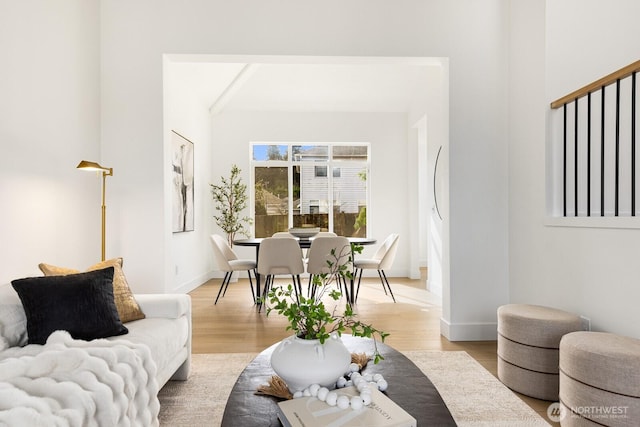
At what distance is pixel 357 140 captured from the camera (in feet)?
21.4

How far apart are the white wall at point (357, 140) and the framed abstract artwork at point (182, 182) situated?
1.17 m

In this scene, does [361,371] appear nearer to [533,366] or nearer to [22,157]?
[533,366]

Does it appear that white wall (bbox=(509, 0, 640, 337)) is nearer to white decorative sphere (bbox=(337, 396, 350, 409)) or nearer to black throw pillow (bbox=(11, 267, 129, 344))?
white decorative sphere (bbox=(337, 396, 350, 409))

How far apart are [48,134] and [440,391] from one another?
299 centimetres

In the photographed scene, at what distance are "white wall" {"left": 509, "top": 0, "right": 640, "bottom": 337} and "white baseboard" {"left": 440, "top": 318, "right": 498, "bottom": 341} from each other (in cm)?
31

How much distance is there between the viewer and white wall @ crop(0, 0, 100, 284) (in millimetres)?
2240

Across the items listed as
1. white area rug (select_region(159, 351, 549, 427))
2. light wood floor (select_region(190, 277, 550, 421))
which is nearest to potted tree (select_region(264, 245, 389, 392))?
white area rug (select_region(159, 351, 549, 427))

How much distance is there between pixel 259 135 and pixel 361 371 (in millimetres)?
5384

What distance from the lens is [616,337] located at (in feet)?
6.15

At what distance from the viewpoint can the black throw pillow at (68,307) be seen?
1.83 metres

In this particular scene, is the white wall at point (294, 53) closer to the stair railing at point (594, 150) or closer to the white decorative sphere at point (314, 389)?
the stair railing at point (594, 150)

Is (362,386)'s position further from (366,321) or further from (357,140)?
(357,140)

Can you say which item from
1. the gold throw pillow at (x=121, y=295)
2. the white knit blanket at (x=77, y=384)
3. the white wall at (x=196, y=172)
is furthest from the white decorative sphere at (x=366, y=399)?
the white wall at (x=196, y=172)

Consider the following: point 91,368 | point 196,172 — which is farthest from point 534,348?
point 196,172
